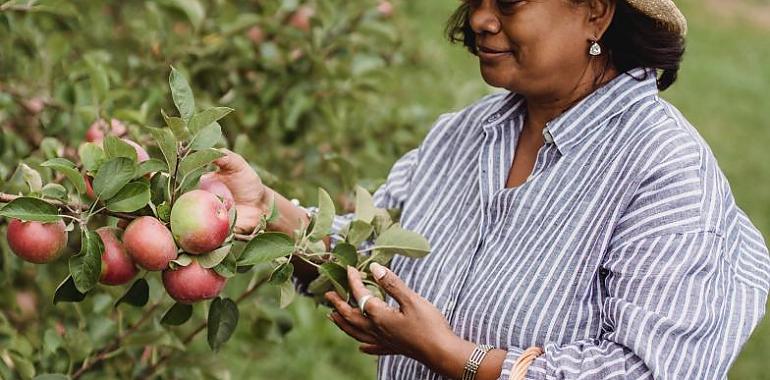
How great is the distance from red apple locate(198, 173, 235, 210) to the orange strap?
1.49 ft

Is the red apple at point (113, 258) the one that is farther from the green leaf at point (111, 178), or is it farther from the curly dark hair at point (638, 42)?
the curly dark hair at point (638, 42)

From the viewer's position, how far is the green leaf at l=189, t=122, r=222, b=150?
1.37 metres

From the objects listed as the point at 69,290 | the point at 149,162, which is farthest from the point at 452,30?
the point at 69,290

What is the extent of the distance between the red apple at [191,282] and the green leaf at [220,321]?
161mm

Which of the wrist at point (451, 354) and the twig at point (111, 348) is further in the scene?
the twig at point (111, 348)

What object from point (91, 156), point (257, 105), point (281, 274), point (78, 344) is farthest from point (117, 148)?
point (257, 105)

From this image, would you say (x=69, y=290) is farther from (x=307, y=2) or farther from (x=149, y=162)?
(x=307, y=2)

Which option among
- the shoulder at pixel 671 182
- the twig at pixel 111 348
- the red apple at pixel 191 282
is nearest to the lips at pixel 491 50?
the shoulder at pixel 671 182

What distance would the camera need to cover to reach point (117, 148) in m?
1.34

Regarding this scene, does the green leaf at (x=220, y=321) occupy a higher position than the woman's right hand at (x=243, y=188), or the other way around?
the woman's right hand at (x=243, y=188)

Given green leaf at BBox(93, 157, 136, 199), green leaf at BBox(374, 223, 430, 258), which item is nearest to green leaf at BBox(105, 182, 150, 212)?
green leaf at BBox(93, 157, 136, 199)

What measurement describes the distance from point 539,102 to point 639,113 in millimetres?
178

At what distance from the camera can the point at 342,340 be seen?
3.40 m

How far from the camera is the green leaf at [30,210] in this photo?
4.08 feet
